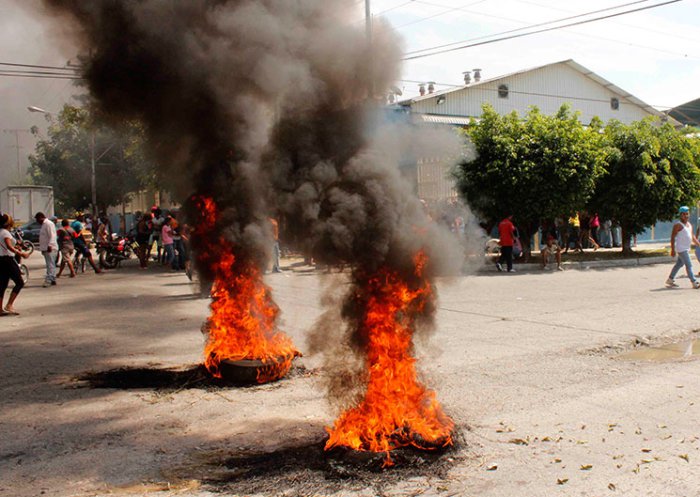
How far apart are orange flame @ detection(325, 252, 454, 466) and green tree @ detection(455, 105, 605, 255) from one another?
1408 cm

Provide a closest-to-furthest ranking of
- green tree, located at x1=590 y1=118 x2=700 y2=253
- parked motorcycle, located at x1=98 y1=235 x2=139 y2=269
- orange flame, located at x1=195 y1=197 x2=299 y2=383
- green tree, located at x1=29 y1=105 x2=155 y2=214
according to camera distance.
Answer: orange flame, located at x1=195 y1=197 x2=299 y2=383
green tree, located at x1=590 y1=118 x2=700 y2=253
parked motorcycle, located at x1=98 y1=235 x2=139 y2=269
green tree, located at x1=29 y1=105 x2=155 y2=214

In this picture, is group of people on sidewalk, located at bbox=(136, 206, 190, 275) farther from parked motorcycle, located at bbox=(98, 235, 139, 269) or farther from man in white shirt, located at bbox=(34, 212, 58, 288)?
man in white shirt, located at bbox=(34, 212, 58, 288)

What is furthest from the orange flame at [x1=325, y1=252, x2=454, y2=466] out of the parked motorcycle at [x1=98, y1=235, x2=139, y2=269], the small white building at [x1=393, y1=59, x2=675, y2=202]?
the small white building at [x1=393, y1=59, x2=675, y2=202]

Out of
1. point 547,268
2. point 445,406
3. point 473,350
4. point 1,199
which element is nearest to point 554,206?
point 547,268

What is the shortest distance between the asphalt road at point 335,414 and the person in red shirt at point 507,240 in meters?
7.11

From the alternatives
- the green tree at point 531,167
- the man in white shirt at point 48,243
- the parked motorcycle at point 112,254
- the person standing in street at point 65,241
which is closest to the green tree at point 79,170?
the parked motorcycle at point 112,254

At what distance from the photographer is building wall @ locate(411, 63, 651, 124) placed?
3381cm

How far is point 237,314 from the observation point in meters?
6.70

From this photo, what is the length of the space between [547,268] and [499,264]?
1598 mm

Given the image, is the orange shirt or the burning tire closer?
the burning tire

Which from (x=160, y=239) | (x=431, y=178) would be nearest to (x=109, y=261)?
(x=160, y=239)

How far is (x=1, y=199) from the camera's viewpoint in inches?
1523

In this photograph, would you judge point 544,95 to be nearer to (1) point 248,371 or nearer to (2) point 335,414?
(1) point 248,371

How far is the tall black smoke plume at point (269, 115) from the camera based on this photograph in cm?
446
